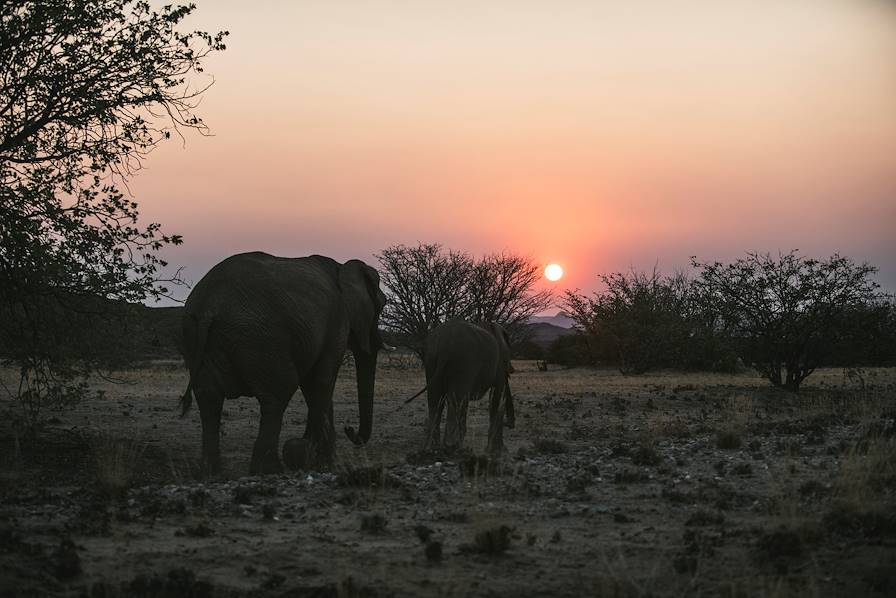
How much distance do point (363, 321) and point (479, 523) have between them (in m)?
6.25

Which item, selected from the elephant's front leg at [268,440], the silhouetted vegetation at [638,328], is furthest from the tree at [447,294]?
the elephant's front leg at [268,440]

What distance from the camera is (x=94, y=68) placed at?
12.5m

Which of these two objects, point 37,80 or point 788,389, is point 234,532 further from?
point 788,389

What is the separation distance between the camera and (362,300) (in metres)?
13.1

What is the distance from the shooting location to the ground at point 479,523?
620 centimetres

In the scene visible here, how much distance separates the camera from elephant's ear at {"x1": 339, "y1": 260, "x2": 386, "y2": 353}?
1285 cm

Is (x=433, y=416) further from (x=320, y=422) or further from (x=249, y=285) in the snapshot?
(x=249, y=285)

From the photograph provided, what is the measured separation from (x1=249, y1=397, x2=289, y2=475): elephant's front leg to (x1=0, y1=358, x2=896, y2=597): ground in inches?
43.8

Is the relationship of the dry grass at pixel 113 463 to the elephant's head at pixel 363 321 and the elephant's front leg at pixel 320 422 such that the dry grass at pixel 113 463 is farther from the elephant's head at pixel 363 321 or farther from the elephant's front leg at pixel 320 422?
the elephant's head at pixel 363 321

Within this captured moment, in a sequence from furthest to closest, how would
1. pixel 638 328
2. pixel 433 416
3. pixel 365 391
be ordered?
pixel 638 328, pixel 433 416, pixel 365 391

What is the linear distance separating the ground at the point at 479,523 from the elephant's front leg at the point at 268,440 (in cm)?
111

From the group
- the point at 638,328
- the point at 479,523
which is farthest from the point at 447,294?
the point at 479,523

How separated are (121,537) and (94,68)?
7.55 metres

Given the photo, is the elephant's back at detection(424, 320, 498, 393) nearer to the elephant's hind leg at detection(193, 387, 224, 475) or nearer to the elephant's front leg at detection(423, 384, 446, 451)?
the elephant's front leg at detection(423, 384, 446, 451)
